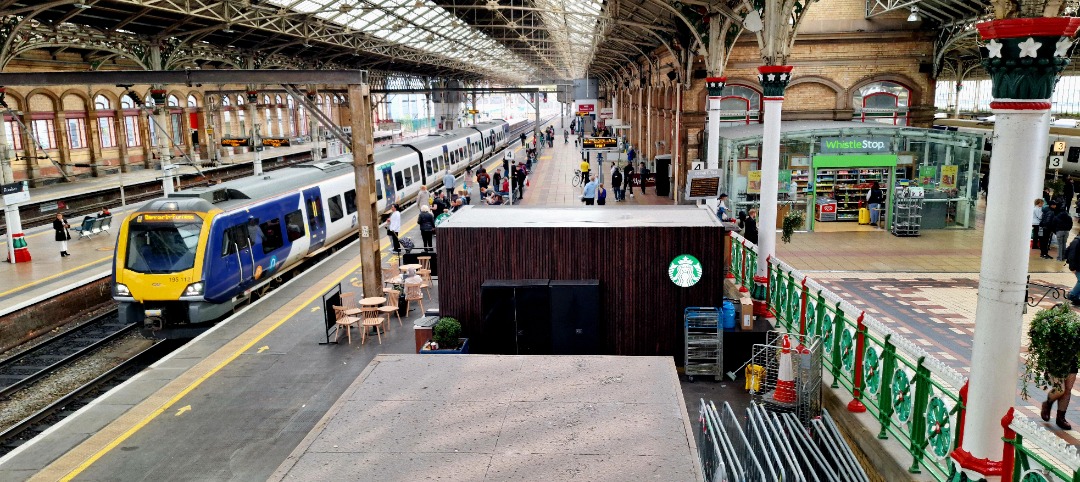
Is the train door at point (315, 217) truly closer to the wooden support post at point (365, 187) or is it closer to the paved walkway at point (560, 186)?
the wooden support post at point (365, 187)

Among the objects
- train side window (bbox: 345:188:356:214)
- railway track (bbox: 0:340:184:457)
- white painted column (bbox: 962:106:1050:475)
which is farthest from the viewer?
train side window (bbox: 345:188:356:214)

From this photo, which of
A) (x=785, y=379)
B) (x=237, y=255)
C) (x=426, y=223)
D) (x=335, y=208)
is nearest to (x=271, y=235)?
(x=237, y=255)

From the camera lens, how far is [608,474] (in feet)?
12.9

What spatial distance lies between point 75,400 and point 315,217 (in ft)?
22.7

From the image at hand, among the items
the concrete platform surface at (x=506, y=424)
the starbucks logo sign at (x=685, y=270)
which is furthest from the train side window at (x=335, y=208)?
the concrete platform surface at (x=506, y=424)

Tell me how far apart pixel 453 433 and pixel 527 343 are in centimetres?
521

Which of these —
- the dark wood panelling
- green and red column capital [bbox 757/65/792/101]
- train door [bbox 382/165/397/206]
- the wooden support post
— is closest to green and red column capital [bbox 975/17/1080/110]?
the dark wood panelling

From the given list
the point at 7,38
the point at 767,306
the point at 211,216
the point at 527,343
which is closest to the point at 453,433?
the point at 527,343

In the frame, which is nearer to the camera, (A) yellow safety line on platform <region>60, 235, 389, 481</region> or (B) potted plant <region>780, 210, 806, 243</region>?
(A) yellow safety line on platform <region>60, 235, 389, 481</region>

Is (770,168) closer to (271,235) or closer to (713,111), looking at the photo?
(713,111)

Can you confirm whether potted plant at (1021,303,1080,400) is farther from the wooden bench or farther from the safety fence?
the wooden bench

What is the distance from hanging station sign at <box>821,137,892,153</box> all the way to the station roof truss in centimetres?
515

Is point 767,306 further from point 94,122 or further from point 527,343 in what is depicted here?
point 94,122

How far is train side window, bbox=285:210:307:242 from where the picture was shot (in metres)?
15.4
